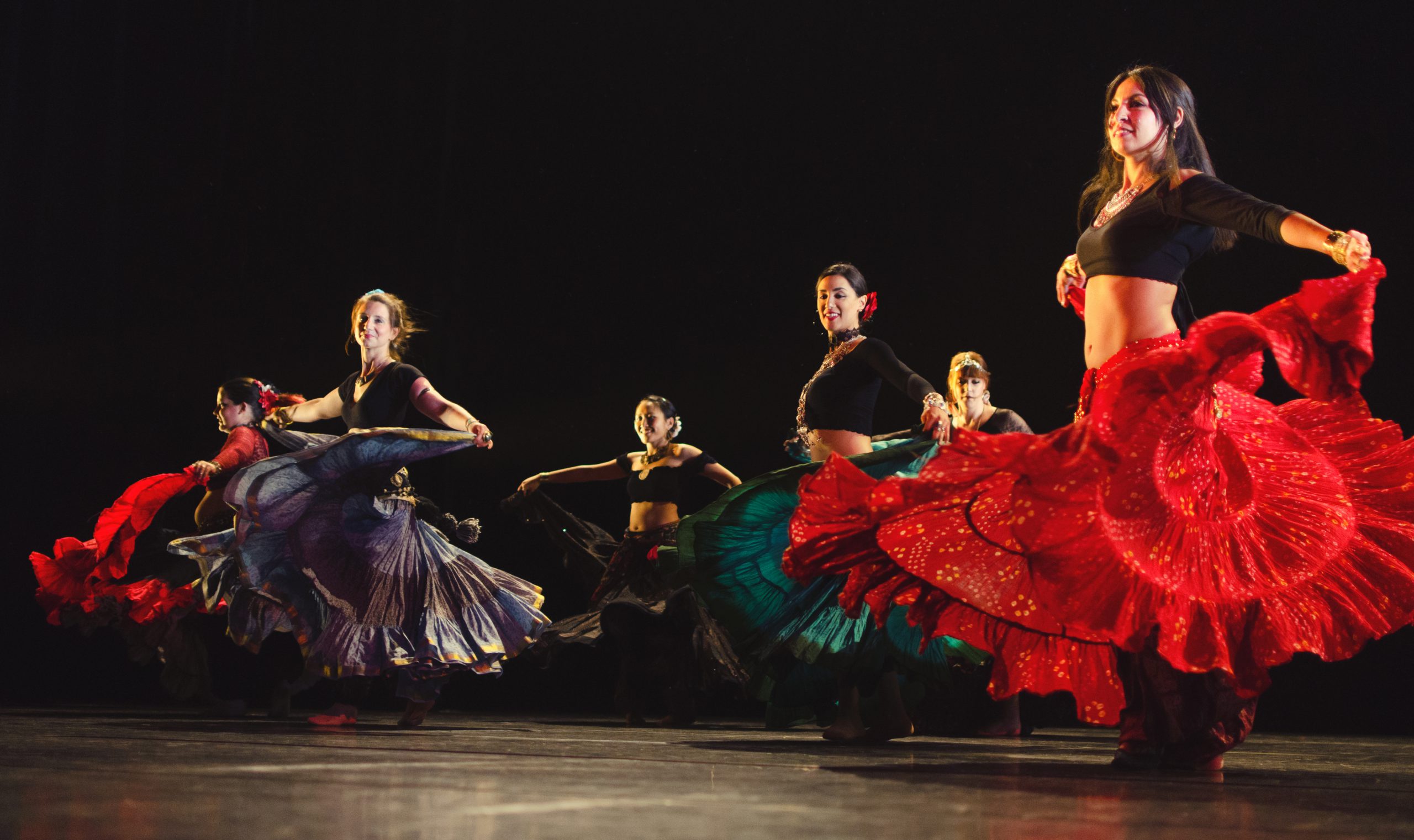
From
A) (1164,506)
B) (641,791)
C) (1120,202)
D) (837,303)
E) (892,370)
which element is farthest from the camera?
(837,303)

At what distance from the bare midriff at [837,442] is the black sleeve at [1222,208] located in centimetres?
115

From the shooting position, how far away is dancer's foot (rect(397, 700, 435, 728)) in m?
3.76

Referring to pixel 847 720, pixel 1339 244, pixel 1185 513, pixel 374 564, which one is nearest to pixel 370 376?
pixel 374 564

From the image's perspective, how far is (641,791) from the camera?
1785 mm

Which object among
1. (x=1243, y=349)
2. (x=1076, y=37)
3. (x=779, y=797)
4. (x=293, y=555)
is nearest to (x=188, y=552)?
(x=293, y=555)

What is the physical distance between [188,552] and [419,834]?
268 cm

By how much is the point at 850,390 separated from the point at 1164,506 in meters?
1.25

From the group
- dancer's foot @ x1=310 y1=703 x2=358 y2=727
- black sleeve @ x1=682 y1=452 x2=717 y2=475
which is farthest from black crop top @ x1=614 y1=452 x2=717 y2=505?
dancer's foot @ x1=310 y1=703 x2=358 y2=727

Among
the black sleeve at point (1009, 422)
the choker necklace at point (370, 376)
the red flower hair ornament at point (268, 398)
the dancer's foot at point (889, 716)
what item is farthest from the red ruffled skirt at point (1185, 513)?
the red flower hair ornament at point (268, 398)

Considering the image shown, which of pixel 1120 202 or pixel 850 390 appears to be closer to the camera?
pixel 1120 202

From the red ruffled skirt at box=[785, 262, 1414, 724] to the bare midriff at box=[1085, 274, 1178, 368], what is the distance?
5cm

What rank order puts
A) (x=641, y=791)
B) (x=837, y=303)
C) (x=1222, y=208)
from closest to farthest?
(x=641, y=791) → (x=1222, y=208) → (x=837, y=303)

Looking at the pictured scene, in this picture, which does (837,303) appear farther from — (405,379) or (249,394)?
(249,394)

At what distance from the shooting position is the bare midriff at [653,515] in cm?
482
